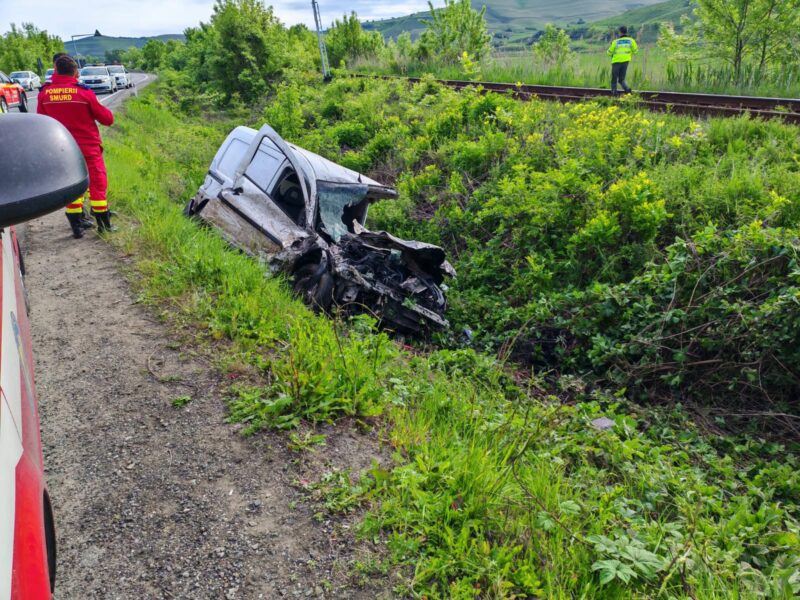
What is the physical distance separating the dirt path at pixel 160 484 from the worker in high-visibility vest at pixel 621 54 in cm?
1221

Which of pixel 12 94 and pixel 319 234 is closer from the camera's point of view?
pixel 319 234

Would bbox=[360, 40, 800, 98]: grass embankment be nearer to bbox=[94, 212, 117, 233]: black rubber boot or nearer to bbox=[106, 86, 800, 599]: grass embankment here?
bbox=[94, 212, 117, 233]: black rubber boot

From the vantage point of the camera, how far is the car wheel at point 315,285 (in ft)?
19.4

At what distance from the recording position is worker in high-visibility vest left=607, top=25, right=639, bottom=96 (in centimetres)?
1288

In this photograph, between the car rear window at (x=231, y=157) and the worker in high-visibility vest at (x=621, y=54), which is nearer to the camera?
the car rear window at (x=231, y=157)

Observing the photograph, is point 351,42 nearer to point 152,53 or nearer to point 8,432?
point 8,432

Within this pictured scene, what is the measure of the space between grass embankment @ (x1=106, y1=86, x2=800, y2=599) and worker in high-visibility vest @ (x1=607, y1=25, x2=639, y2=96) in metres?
10.6

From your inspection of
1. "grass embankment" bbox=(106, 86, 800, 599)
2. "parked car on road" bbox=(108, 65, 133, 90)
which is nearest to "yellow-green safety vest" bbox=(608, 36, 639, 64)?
"grass embankment" bbox=(106, 86, 800, 599)

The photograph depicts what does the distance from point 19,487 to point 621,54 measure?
47.7 ft

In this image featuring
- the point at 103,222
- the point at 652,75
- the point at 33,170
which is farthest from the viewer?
the point at 652,75

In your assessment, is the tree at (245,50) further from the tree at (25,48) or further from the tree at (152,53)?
the tree at (152,53)

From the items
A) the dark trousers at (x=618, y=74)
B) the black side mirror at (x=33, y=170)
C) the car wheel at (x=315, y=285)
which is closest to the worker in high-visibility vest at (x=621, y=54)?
the dark trousers at (x=618, y=74)

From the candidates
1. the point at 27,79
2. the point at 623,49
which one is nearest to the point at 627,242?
the point at 623,49

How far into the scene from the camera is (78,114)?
6574 millimetres
